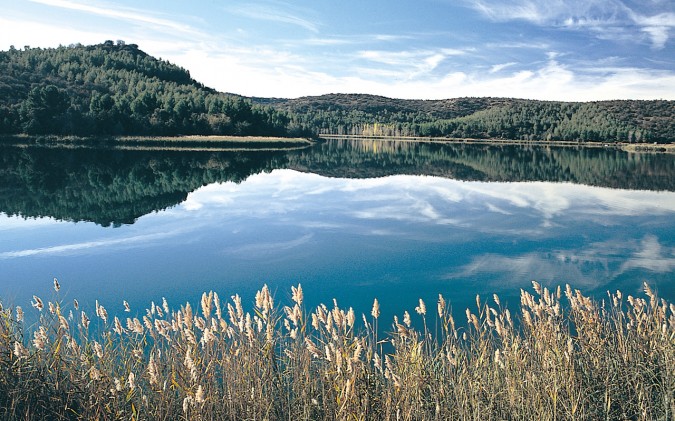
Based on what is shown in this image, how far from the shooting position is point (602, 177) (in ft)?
165

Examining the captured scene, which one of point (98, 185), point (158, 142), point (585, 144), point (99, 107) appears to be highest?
point (99, 107)

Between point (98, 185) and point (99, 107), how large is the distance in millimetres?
59345

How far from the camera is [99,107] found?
Result: 8531cm

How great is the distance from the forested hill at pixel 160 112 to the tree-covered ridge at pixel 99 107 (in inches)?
6.3

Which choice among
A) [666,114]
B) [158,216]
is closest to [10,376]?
[158,216]

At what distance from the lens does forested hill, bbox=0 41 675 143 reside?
7988cm

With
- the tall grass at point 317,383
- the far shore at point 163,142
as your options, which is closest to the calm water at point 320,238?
the tall grass at point 317,383

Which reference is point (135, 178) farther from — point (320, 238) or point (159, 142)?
point (159, 142)

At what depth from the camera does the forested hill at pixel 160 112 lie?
262 feet

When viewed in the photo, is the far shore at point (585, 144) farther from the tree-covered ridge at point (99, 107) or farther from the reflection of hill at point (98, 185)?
the reflection of hill at point (98, 185)

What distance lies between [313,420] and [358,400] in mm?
570

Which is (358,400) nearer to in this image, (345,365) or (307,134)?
(345,365)

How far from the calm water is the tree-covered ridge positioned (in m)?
40.6

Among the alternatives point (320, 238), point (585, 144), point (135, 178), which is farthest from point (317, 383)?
point (585, 144)
